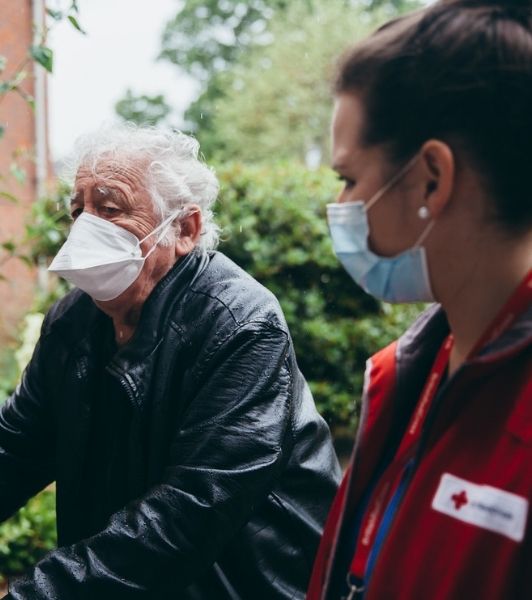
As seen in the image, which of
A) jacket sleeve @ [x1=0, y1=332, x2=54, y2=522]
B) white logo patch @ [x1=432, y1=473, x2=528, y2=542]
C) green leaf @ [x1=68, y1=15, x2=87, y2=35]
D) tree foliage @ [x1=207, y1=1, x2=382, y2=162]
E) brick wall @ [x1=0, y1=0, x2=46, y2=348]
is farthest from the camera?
tree foliage @ [x1=207, y1=1, x2=382, y2=162]

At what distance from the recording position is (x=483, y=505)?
1.13 metres

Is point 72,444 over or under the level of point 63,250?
under

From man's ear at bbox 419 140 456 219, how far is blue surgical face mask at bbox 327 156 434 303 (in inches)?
1.2

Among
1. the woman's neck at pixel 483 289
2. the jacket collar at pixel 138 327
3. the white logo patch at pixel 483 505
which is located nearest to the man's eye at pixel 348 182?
the woman's neck at pixel 483 289

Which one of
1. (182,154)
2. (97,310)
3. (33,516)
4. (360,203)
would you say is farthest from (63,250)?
(33,516)

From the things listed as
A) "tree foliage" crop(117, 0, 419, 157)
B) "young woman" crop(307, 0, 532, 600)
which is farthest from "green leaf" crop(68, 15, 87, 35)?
"tree foliage" crop(117, 0, 419, 157)

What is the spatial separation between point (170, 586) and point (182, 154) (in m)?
1.25

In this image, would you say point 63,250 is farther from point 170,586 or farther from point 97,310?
point 170,586

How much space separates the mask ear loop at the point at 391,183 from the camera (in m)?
1.28

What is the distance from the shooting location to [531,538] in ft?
3.56

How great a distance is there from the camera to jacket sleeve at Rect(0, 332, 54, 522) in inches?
96.9

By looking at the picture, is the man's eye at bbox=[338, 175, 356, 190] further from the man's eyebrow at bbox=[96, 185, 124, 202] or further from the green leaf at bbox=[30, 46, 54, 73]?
the green leaf at bbox=[30, 46, 54, 73]

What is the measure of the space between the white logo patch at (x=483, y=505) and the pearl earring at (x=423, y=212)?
0.40 m

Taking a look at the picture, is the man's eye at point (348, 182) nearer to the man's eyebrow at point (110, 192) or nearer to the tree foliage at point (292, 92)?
the man's eyebrow at point (110, 192)
